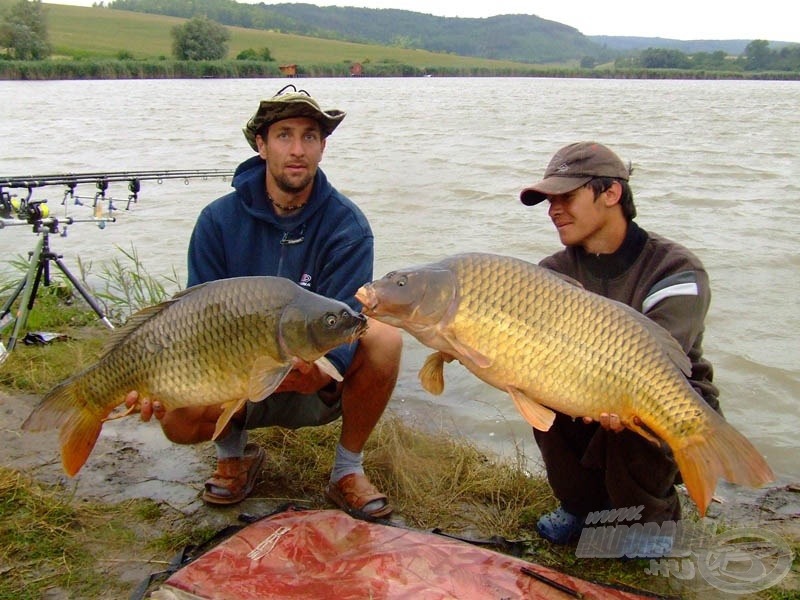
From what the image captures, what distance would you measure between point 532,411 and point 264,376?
666mm

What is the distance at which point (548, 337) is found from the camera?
1898 millimetres

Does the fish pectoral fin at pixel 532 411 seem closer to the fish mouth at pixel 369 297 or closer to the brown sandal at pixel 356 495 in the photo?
the fish mouth at pixel 369 297

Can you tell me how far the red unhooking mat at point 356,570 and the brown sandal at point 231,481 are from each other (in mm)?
406

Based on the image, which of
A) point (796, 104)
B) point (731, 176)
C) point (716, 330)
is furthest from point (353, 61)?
point (716, 330)

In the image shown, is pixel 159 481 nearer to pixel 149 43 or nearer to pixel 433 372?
pixel 433 372

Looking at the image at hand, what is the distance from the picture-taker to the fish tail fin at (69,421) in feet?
6.81

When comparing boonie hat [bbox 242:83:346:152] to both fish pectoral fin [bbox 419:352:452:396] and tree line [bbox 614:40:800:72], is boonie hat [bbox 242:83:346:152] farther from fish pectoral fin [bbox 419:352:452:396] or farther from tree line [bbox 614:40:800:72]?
tree line [bbox 614:40:800:72]

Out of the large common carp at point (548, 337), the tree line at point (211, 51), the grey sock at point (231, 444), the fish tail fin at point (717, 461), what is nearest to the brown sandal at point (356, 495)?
the grey sock at point (231, 444)

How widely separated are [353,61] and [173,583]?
5201cm

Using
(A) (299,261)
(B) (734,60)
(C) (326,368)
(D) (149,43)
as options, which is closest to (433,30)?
(B) (734,60)

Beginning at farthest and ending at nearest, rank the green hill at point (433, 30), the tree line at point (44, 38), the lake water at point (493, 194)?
the green hill at point (433, 30) → the tree line at point (44, 38) → the lake water at point (493, 194)

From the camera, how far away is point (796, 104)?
1927 centimetres

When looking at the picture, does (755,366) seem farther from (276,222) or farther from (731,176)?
(731,176)

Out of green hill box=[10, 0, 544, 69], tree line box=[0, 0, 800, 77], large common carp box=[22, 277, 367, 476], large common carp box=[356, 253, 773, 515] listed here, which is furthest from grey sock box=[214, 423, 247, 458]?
green hill box=[10, 0, 544, 69]
